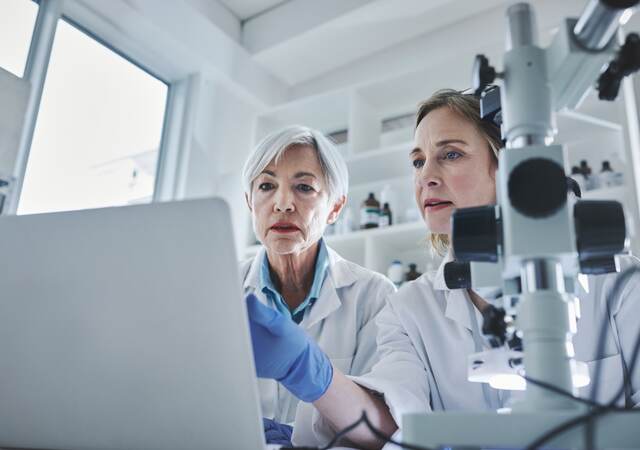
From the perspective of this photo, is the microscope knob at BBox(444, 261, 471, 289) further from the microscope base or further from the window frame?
the window frame

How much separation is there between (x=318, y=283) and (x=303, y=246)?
0.12 m

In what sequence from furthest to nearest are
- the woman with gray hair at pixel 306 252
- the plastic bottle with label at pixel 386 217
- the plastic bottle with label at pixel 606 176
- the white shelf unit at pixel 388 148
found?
the plastic bottle with label at pixel 386 217 → the white shelf unit at pixel 388 148 → the plastic bottle with label at pixel 606 176 → the woman with gray hair at pixel 306 252

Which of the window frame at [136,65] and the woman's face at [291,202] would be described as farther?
the window frame at [136,65]

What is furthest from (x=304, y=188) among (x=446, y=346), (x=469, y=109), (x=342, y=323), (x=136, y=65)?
(x=136, y=65)

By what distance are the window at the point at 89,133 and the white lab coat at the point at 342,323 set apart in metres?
1.31

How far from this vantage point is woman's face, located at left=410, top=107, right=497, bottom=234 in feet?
4.03

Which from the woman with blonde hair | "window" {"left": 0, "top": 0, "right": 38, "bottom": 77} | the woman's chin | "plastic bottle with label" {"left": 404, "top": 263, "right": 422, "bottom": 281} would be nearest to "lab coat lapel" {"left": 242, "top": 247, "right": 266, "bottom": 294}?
the woman's chin

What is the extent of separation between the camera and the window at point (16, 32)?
2303mm

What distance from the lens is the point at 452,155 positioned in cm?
126

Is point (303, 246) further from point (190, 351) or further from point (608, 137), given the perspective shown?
point (608, 137)

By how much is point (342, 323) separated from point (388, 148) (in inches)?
54.0

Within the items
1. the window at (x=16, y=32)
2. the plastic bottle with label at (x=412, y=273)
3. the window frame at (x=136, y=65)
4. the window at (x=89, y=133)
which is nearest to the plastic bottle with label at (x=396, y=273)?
the plastic bottle with label at (x=412, y=273)

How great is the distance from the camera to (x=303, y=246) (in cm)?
157

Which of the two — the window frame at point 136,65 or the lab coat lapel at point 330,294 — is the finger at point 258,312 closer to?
the lab coat lapel at point 330,294
